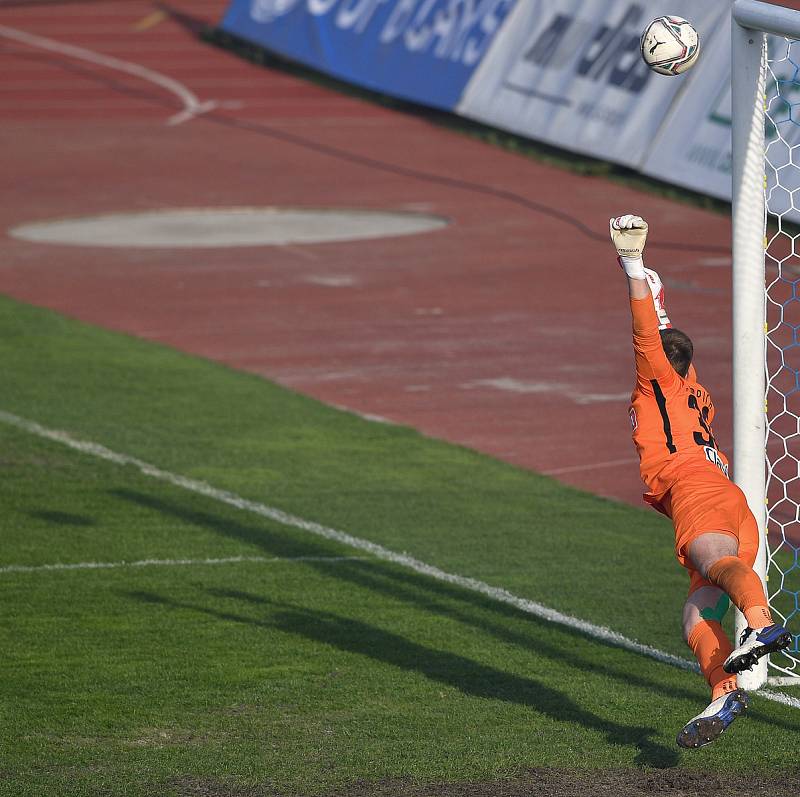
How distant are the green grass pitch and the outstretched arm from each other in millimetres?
1568

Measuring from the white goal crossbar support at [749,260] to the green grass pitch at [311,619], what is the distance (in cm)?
108

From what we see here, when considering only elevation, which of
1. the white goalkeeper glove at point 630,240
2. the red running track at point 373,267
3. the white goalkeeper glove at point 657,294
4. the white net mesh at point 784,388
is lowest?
the red running track at point 373,267

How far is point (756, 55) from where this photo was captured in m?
7.47

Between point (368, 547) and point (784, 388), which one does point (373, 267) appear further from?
point (368, 547)

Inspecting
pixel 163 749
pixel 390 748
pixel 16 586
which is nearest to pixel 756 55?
pixel 390 748

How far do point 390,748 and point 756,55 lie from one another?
11.3ft

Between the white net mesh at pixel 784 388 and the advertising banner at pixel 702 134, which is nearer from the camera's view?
the white net mesh at pixel 784 388

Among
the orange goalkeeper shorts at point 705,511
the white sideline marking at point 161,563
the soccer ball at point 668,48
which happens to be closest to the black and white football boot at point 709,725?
the orange goalkeeper shorts at point 705,511

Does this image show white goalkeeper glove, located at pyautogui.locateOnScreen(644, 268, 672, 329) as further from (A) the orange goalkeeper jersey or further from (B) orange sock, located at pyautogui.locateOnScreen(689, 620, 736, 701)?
(B) orange sock, located at pyautogui.locateOnScreen(689, 620, 736, 701)

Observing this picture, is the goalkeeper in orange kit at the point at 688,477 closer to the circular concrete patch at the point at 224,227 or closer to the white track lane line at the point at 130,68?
the circular concrete patch at the point at 224,227

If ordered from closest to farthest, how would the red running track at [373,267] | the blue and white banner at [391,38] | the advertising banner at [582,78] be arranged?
the red running track at [373,267]
the advertising banner at [582,78]
the blue and white banner at [391,38]

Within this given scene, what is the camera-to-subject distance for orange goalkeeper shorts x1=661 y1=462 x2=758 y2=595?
6.35 meters

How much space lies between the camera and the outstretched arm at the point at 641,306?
20.9 ft

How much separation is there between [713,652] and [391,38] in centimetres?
2325
